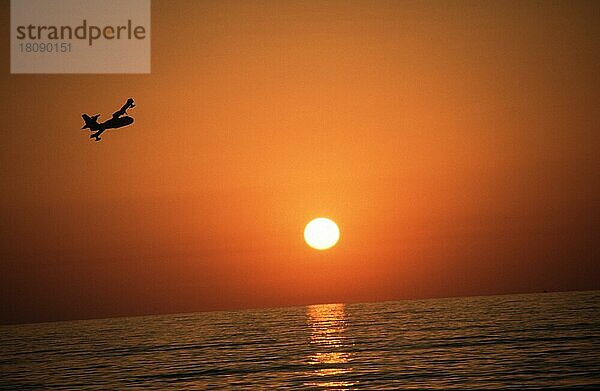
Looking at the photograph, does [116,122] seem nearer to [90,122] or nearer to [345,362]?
[90,122]

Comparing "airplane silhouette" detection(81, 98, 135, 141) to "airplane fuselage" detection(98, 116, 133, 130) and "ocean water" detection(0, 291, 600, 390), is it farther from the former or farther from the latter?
"ocean water" detection(0, 291, 600, 390)

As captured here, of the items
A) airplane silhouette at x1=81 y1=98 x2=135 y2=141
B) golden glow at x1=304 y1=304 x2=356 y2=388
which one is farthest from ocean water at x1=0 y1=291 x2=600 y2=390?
airplane silhouette at x1=81 y1=98 x2=135 y2=141

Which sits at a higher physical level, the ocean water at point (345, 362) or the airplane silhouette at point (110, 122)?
the airplane silhouette at point (110, 122)

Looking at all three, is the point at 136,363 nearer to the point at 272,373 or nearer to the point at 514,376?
the point at 272,373

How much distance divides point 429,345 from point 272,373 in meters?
18.6

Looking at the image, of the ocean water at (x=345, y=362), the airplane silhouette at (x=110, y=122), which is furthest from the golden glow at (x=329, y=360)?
the airplane silhouette at (x=110, y=122)

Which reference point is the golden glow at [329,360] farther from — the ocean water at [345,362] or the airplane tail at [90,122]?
the airplane tail at [90,122]

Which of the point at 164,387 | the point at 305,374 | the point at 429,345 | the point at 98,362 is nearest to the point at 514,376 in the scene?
the point at 305,374

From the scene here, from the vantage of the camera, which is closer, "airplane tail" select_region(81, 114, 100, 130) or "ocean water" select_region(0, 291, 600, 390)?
"ocean water" select_region(0, 291, 600, 390)

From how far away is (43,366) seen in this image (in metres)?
64.0

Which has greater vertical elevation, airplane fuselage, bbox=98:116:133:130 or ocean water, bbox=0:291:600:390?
airplane fuselage, bbox=98:116:133:130

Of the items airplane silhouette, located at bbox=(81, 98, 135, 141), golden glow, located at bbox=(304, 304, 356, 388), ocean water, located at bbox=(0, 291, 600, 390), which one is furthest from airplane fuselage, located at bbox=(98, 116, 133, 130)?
golden glow, located at bbox=(304, 304, 356, 388)

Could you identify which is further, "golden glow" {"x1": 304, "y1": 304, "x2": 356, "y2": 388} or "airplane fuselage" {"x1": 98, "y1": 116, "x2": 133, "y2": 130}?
"airplane fuselage" {"x1": 98, "y1": 116, "x2": 133, "y2": 130}

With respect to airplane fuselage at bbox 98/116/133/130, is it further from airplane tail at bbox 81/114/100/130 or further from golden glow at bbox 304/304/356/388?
golden glow at bbox 304/304/356/388
